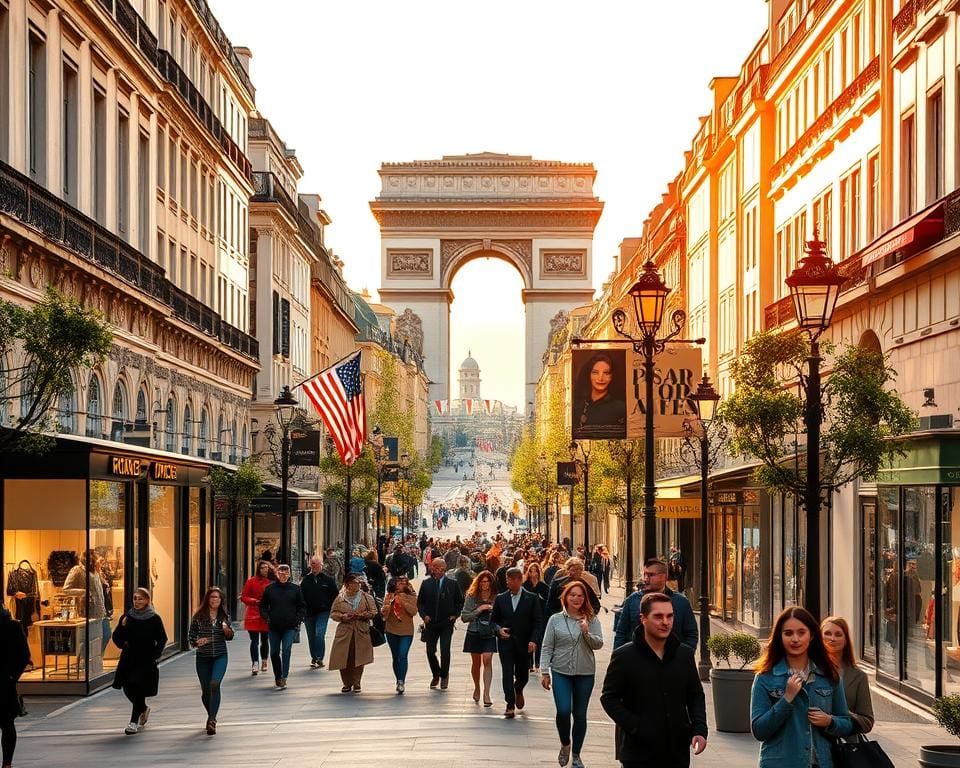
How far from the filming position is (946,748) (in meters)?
10.9

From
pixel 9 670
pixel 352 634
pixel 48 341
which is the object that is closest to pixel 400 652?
pixel 352 634

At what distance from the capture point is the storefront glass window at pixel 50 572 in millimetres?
21109

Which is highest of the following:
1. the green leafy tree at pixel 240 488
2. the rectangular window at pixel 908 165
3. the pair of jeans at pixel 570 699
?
the rectangular window at pixel 908 165

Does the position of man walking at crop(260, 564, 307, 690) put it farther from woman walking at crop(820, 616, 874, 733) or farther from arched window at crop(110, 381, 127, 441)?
woman walking at crop(820, 616, 874, 733)

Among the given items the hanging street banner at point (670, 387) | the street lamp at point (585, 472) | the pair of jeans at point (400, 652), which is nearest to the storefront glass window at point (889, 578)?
the pair of jeans at point (400, 652)

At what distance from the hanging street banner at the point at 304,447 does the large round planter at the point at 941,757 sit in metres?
29.8

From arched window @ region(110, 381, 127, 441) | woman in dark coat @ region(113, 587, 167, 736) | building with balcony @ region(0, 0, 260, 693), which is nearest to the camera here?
woman in dark coat @ region(113, 587, 167, 736)

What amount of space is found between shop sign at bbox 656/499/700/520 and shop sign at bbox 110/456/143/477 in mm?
15311

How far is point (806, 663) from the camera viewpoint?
8.85m

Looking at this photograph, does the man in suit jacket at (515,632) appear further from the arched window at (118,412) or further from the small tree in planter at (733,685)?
the arched window at (118,412)

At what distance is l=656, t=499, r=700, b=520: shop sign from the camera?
37.6 metres

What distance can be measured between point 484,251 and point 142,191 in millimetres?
123552

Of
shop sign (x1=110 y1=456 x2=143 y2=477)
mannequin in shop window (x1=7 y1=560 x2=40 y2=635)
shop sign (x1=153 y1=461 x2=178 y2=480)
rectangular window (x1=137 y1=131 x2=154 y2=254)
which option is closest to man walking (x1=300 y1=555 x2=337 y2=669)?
shop sign (x1=153 y1=461 x2=178 y2=480)

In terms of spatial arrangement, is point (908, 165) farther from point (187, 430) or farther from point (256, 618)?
point (187, 430)
